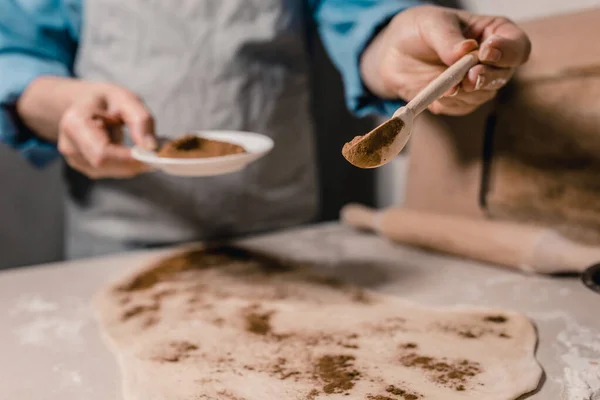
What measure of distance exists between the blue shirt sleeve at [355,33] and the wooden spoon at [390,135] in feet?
0.83

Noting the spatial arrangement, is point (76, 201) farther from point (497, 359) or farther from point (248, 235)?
point (497, 359)

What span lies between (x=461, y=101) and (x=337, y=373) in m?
0.32

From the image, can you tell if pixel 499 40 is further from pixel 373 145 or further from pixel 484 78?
pixel 373 145

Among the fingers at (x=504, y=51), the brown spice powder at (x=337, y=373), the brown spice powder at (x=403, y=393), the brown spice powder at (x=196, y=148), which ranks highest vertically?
the fingers at (x=504, y=51)

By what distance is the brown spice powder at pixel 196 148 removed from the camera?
715 millimetres

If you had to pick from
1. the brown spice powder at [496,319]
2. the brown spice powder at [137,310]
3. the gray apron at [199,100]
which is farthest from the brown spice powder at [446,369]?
the gray apron at [199,100]

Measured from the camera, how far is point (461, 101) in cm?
63

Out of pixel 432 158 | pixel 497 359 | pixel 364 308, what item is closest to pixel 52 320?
pixel 364 308

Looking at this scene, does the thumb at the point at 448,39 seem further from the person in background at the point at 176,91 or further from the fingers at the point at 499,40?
the person in background at the point at 176,91

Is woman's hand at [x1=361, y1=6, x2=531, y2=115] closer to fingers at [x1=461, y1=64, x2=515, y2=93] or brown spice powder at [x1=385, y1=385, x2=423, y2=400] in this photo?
fingers at [x1=461, y1=64, x2=515, y2=93]

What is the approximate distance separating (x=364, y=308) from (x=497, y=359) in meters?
0.18

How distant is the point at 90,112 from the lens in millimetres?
768

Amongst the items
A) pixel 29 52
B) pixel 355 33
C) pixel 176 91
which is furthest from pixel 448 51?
pixel 29 52

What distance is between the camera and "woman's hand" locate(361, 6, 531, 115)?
575 mm
